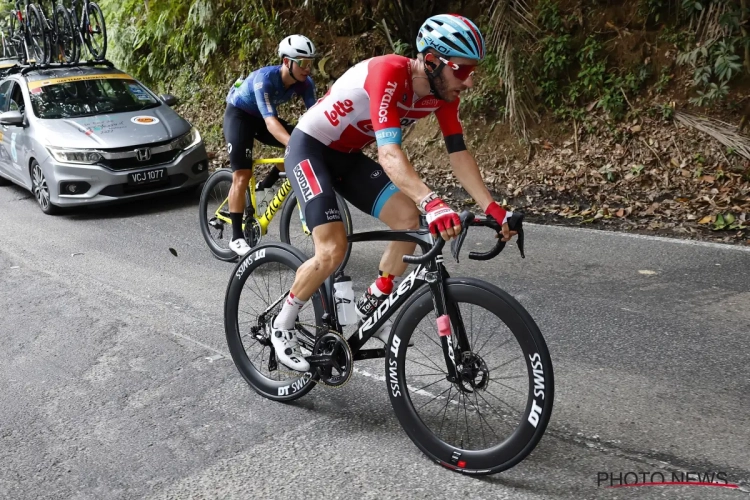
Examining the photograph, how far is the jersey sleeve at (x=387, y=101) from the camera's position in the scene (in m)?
3.64

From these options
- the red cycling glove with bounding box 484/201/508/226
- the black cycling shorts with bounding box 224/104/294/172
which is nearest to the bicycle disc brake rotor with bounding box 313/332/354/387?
the red cycling glove with bounding box 484/201/508/226

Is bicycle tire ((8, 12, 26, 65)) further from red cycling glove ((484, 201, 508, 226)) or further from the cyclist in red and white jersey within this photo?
red cycling glove ((484, 201, 508, 226))

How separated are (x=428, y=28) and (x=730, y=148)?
6.25m

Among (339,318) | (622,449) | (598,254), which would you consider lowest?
(598,254)

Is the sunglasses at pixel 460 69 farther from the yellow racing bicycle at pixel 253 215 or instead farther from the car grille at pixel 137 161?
the car grille at pixel 137 161

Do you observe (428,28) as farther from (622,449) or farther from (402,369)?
(622,449)

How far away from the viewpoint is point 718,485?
3.27 metres

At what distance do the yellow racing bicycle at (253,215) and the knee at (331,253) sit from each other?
2751 millimetres

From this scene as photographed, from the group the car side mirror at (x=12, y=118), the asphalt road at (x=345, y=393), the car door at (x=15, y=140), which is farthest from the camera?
the car door at (x=15, y=140)

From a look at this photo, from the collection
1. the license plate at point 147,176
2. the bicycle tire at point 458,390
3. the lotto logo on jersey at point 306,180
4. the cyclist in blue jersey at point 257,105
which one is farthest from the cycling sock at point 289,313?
the license plate at point 147,176

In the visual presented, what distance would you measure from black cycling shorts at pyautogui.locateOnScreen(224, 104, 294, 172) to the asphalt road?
43.1 inches

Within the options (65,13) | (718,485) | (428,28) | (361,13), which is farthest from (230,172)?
(65,13)

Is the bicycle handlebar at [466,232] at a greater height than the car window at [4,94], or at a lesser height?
greater

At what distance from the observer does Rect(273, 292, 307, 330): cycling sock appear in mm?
4117
